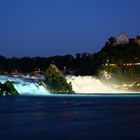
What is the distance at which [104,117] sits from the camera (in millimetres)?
43156

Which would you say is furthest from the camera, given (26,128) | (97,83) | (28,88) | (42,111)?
(97,83)

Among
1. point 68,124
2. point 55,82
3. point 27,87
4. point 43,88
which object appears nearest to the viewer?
point 68,124

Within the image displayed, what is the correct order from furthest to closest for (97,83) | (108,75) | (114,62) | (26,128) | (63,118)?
(114,62) → (108,75) → (97,83) → (63,118) → (26,128)

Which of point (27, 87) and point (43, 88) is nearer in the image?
point (27, 87)

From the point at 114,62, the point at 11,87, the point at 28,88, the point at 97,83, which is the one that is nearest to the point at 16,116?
the point at 11,87

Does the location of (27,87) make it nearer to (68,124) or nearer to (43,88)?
(43,88)

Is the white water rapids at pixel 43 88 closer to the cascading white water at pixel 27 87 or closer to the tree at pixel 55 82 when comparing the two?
the cascading white water at pixel 27 87

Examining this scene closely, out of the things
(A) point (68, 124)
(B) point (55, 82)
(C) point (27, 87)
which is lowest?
(A) point (68, 124)

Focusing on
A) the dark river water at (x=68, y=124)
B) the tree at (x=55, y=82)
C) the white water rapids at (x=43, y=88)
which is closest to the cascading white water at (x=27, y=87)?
the white water rapids at (x=43, y=88)

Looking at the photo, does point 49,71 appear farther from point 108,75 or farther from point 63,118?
point 63,118

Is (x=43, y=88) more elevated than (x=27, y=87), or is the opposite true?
(x=27, y=87)

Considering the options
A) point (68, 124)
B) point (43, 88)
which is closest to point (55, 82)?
point (43, 88)

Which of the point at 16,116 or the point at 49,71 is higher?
the point at 49,71

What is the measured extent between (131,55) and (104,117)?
322 feet
